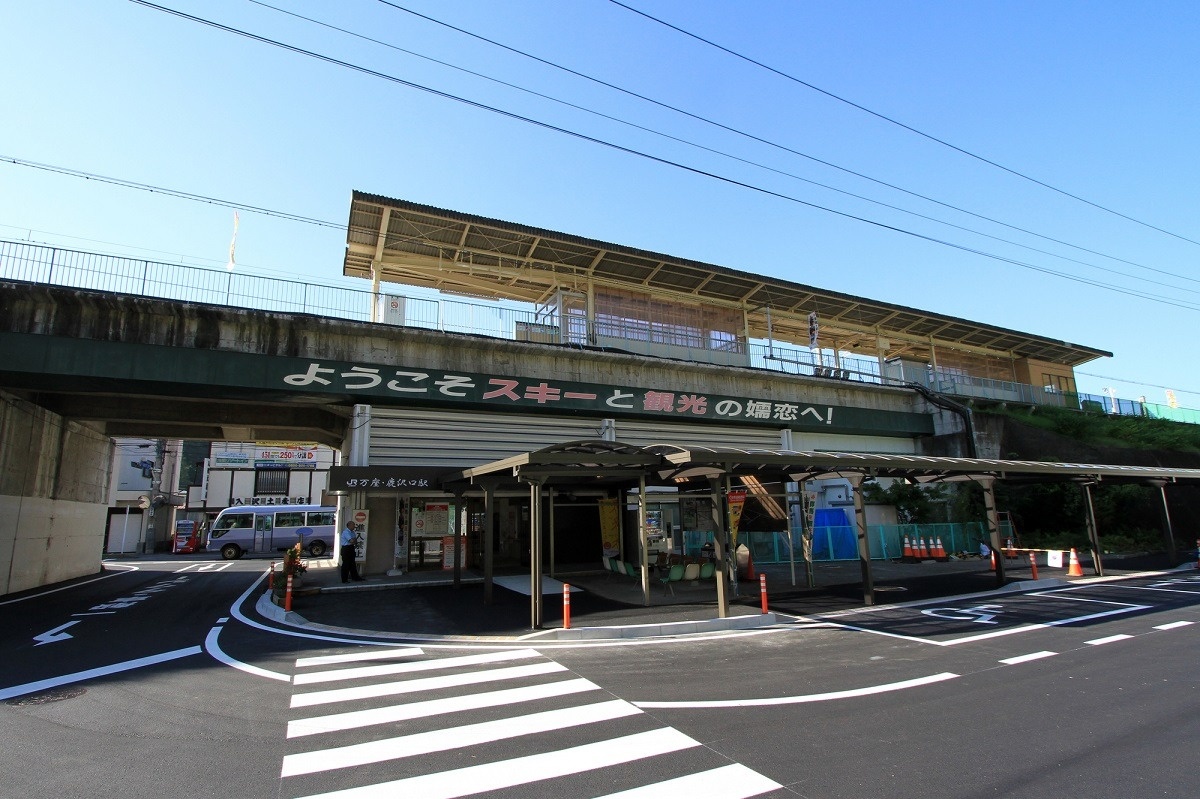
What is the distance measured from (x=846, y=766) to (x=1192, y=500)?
104ft

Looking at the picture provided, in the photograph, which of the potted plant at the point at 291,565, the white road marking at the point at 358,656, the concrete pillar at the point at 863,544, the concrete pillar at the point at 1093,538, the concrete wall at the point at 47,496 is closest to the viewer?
the white road marking at the point at 358,656

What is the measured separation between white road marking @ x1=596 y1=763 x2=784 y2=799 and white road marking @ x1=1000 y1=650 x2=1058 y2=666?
238 inches

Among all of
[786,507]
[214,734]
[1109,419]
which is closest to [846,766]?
[214,734]

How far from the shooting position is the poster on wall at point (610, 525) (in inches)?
806

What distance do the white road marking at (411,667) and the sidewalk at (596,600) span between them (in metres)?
1.34

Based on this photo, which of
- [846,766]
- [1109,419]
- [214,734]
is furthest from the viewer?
[1109,419]

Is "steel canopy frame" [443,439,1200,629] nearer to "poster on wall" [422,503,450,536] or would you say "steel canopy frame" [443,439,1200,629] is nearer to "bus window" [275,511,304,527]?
"poster on wall" [422,503,450,536]

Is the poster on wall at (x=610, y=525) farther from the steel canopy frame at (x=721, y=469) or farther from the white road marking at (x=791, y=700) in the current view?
the white road marking at (x=791, y=700)

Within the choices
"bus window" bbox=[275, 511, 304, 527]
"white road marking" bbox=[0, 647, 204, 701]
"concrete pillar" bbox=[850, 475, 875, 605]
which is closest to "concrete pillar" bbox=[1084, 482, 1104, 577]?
"concrete pillar" bbox=[850, 475, 875, 605]

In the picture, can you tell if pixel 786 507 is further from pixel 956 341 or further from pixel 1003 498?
pixel 956 341

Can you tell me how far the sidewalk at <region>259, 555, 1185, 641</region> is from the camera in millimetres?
11703

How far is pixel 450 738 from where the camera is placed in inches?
229

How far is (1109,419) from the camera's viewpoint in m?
34.5

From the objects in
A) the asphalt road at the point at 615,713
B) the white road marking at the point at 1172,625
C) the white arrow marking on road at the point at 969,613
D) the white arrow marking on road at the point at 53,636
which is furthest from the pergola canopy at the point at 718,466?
the white arrow marking on road at the point at 53,636
